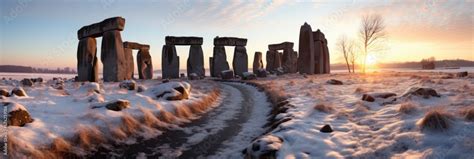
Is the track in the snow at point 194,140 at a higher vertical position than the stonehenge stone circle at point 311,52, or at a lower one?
lower

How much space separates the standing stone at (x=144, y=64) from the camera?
3246cm

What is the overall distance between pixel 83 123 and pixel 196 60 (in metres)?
26.7

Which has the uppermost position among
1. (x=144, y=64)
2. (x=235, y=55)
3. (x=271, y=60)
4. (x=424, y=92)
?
(x=235, y=55)

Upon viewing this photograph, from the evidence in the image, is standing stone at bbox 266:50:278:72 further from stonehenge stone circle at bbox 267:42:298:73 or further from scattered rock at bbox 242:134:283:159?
scattered rock at bbox 242:134:283:159

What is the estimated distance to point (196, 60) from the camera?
3362 cm

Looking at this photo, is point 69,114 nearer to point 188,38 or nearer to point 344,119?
point 344,119

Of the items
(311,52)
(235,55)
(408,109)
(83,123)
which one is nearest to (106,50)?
(83,123)

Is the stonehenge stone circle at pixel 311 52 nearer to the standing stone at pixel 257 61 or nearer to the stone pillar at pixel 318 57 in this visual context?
the stone pillar at pixel 318 57

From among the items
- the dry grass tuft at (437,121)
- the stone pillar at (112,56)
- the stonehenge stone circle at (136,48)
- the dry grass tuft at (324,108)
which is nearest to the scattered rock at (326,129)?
the dry grass tuft at (437,121)

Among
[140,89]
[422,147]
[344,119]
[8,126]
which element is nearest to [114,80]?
[140,89]

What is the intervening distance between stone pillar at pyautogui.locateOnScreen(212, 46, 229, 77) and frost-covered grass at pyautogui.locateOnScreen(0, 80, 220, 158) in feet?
75.6

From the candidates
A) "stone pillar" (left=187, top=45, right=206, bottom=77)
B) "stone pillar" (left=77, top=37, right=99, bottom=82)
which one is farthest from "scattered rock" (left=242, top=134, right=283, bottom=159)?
"stone pillar" (left=187, top=45, right=206, bottom=77)

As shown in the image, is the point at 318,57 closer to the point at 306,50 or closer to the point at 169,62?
the point at 306,50

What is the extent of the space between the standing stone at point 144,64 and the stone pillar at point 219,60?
6.66 m
